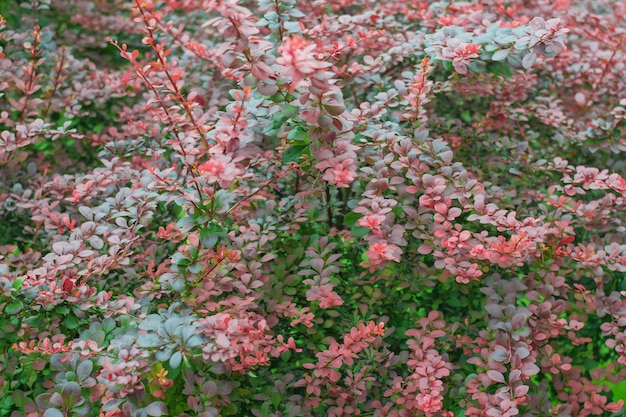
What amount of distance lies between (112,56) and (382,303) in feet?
7.38

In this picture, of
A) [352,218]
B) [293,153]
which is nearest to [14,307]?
[293,153]

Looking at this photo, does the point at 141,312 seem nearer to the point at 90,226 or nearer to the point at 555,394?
the point at 90,226

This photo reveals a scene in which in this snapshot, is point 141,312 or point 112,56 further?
point 112,56

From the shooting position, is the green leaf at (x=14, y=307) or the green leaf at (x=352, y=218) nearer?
the green leaf at (x=14, y=307)

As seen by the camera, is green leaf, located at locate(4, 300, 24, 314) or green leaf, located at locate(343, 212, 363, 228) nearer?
green leaf, located at locate(4, 300, 24, 314)

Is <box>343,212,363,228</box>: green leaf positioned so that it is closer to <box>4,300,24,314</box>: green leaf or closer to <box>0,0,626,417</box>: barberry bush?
<box>0,0,626,417</box>: barberry bush

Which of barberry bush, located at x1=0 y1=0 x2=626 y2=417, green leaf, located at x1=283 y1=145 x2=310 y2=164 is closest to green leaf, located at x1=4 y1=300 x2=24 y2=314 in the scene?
barberry bush, located at x1=0 y1=0 x2=626 y2=417

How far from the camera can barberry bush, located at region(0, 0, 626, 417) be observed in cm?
171

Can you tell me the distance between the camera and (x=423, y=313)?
247 cm

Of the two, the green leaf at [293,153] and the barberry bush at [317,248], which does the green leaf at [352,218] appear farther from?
the green leaf at [293,153]

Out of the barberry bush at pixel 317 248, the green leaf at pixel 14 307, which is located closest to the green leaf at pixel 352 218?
the barberry bush at pixel 317 248

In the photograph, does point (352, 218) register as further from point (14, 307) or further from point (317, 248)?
point (14, 307)

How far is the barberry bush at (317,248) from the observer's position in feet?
5.61

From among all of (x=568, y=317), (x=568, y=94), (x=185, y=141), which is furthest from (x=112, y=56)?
(x=568, y=317)
